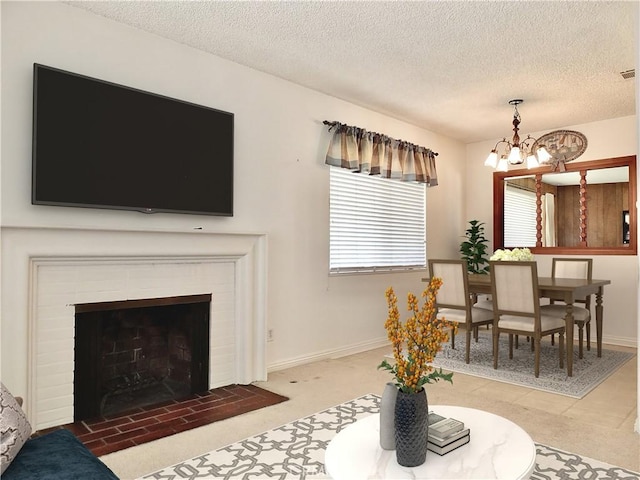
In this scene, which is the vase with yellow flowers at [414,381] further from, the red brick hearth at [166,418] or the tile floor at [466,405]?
the red brick hearth at [166,418]

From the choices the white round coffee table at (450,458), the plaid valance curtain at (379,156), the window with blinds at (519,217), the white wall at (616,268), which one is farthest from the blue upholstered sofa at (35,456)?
the window with blinds at (519,217)

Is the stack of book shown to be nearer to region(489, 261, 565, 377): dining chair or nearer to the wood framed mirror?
region(489, 261, 565, 377): dining chair

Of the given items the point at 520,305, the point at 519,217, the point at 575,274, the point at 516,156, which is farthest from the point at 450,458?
the point at 519,217

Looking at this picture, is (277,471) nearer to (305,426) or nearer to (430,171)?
(305,426)

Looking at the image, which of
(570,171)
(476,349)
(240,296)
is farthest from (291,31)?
(570,171)

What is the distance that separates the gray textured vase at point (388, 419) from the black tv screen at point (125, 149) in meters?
2.22

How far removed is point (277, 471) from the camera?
90.4 inches

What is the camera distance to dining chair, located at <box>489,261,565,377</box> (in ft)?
12.8

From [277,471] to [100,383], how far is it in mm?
1514

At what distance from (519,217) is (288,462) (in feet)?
16.5

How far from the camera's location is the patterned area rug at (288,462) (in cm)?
226

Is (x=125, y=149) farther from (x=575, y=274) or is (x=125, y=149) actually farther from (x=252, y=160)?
(x=575, y=274)

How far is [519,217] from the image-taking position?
6.29m

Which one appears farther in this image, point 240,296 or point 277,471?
point 240,296
